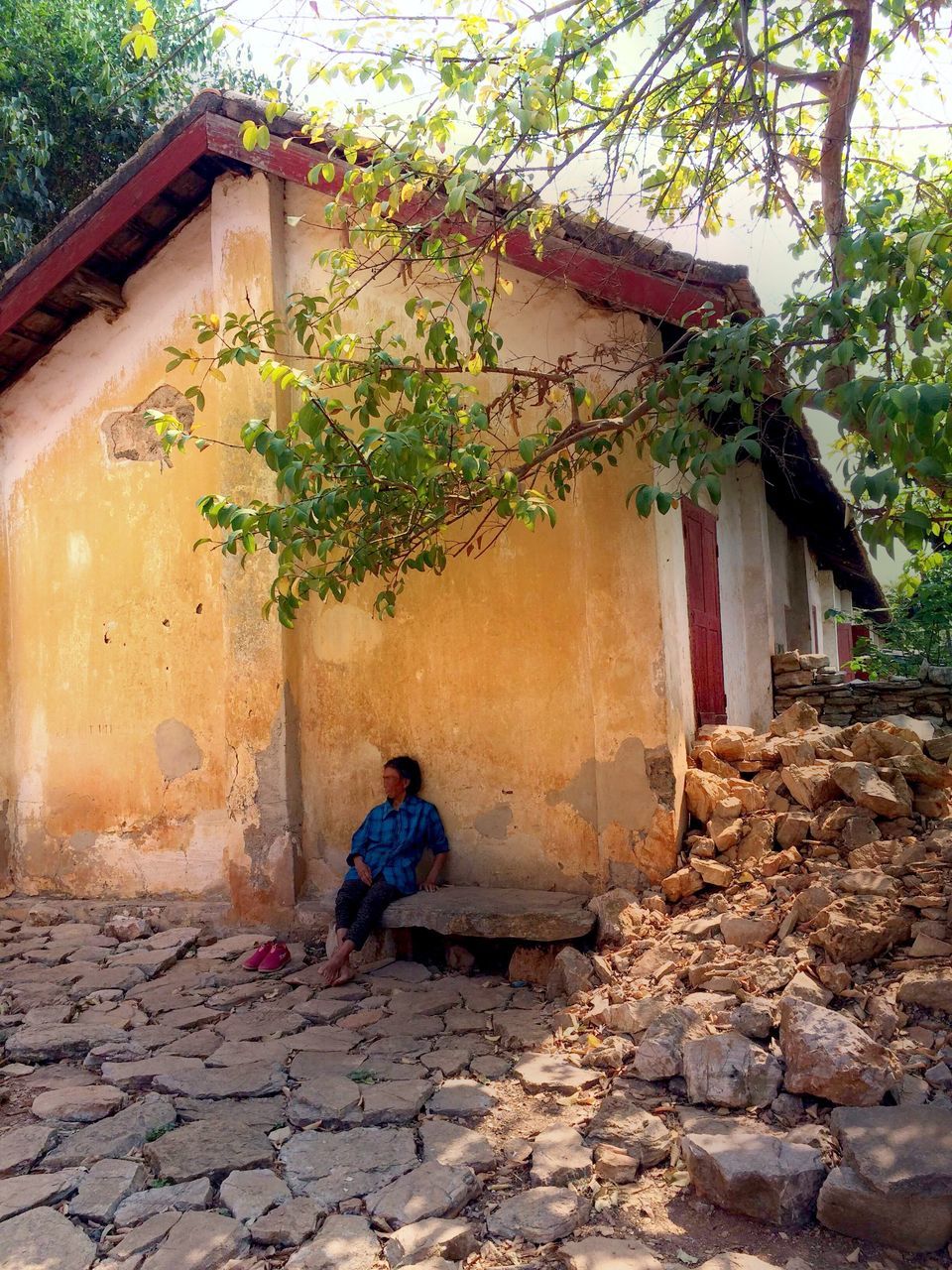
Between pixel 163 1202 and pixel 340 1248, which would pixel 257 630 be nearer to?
pixel 163 1202

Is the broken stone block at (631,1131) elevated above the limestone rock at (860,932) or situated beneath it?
situated beneath

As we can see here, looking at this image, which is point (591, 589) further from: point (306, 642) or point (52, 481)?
point (52, 481)

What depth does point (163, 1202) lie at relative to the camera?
3096 millimetres

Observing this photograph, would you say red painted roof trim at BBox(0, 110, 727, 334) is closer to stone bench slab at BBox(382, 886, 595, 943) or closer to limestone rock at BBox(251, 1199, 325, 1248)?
stone bench slab at BBox(382, 886, 595, 943)

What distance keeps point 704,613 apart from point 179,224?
458 centimetres

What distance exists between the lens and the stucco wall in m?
5.36

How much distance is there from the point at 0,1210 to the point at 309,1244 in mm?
1027

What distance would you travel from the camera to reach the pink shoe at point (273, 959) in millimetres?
5477

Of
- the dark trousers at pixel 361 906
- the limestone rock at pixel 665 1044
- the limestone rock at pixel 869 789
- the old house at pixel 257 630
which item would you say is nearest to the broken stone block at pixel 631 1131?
the limestone rock at pixel 665 1044

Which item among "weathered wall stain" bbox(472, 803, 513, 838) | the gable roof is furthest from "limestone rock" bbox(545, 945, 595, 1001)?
the gable roof

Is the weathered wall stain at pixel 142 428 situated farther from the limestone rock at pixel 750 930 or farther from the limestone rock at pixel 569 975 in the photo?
the limestone rock at pixel 750 930

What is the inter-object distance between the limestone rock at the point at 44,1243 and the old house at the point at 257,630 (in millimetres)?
3019

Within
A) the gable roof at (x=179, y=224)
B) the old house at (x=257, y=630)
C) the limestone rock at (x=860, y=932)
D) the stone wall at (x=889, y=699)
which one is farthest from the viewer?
the stone wall at (x=889, y=699)

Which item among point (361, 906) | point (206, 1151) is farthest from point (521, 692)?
point (206, 1151)
